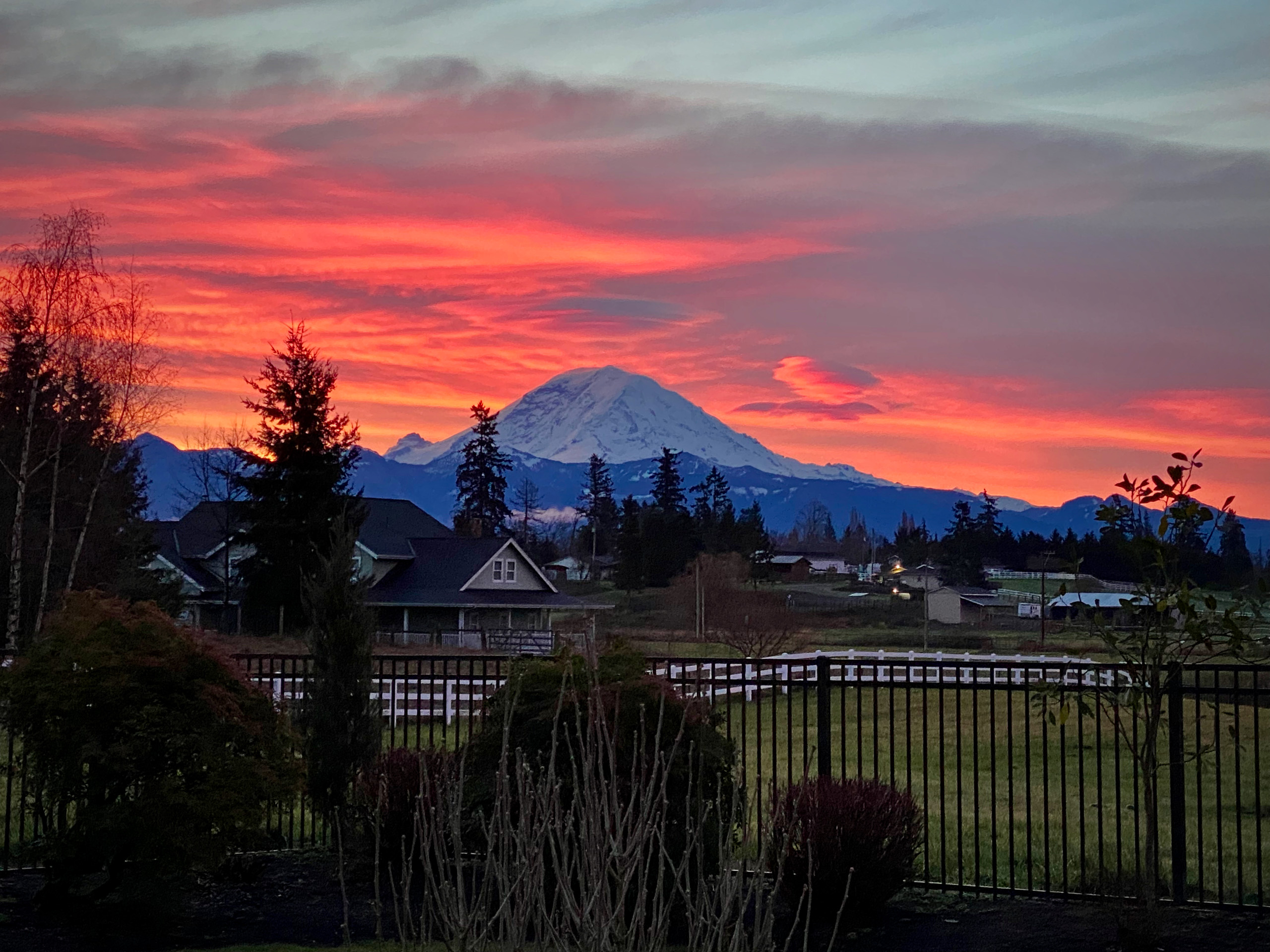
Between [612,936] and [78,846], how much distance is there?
221 inches

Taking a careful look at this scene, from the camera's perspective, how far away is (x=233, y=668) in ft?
28.9

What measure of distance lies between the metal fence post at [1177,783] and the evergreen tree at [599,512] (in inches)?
4076

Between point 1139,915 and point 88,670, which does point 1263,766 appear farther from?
point 88,670

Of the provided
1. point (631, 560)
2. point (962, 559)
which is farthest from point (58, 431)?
point (962, 559)

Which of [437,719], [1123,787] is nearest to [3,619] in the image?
[437,719]

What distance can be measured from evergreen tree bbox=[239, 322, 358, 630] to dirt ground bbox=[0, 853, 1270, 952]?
35832 mm

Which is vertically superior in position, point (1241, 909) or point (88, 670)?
point (88, 670)

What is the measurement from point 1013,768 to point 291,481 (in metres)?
33.8

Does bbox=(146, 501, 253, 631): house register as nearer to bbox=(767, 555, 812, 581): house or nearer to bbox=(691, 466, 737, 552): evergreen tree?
bbox=(691, 466, 737, 552): evergreen tree

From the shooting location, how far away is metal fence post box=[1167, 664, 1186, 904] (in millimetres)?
8625

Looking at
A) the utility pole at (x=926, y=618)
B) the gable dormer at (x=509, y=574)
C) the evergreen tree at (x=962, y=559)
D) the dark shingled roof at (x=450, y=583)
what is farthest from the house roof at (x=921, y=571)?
the dark shingled roof at (x=450, y=583)

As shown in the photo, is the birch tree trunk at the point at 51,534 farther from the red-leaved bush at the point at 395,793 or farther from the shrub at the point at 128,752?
the shrub at the point at 128,752

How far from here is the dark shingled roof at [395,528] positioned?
52.2 metres

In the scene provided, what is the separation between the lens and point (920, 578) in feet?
269
